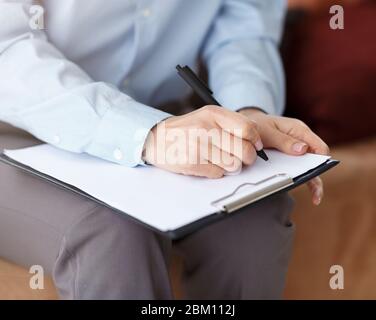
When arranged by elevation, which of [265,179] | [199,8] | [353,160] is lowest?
[265,179]

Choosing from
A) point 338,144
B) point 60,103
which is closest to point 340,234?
point 338,144

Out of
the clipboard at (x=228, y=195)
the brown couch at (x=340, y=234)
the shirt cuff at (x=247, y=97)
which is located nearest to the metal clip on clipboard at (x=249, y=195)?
the clipboard at (x=228, y=195)

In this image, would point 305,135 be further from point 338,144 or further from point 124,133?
point 338,144

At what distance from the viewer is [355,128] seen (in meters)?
1.11

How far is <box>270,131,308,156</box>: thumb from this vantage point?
2.12 feet

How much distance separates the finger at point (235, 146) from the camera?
1.94 ft

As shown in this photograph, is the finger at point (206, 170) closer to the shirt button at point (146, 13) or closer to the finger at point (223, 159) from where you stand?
the finger at point (223, 159)

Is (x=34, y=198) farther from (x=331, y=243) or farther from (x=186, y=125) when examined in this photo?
(x=331, y=243)

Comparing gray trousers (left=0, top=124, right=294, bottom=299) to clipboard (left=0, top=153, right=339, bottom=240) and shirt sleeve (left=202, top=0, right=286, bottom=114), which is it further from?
shirt sleeve (left=202, top=0, right=286, bottom=114)

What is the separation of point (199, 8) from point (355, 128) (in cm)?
41

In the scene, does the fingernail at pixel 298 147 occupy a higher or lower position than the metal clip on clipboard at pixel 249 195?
higher

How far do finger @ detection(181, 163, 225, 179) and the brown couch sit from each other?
48 centimetres

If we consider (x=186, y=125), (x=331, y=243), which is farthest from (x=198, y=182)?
(x=331, y=243)

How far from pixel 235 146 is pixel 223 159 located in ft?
0.06
